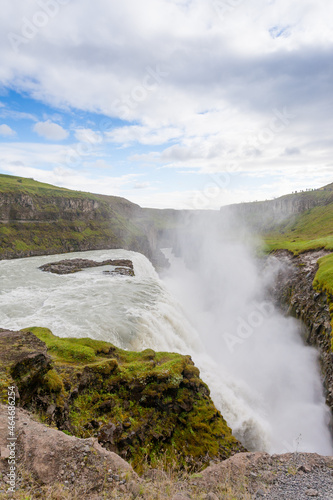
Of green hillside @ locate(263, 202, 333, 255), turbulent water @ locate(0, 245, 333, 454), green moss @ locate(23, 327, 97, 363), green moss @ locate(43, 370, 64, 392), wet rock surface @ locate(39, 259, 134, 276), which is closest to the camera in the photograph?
green moss @ locate(43, 370, 64, 392)

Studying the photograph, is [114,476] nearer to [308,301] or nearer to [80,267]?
→ [308,301]

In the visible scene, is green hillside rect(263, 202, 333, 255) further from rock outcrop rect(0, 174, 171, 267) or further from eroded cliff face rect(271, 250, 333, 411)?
rock outcrop rect(0, 174, 171, 267)

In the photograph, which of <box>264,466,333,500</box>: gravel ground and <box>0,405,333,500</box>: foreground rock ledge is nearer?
<box>0,405,333,500</box>: foreground rock ledge

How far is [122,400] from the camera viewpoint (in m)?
12.5

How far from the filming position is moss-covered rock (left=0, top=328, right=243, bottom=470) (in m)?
10.1

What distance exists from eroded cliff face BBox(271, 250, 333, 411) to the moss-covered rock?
13.4 meters

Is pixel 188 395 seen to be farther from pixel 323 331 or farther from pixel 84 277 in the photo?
pixel 84 277

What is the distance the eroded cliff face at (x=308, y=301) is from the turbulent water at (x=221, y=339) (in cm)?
178

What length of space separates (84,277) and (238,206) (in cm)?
17336

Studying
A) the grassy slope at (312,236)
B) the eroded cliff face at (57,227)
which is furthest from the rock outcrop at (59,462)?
the eroded cliff face at (57,227)

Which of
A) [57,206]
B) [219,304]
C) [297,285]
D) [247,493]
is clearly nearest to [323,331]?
[297,285]

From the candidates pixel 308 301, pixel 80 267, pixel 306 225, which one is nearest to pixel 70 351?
pixel 308 301

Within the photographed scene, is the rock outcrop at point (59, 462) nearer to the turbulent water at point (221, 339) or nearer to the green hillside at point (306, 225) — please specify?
the turbulent water at point (221, 339)

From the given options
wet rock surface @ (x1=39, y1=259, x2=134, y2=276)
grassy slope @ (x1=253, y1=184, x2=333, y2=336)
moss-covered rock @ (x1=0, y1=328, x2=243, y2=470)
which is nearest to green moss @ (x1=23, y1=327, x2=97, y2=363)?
moss-covered rock @ (x1=0, y1=328, x2=243, y2=470)
